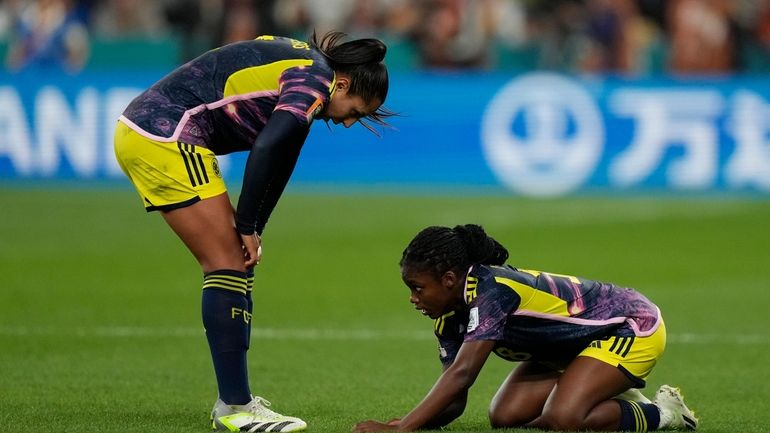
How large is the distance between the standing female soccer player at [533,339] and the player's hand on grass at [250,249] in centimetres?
69

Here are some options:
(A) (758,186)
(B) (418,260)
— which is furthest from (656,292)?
(A) (758,186)

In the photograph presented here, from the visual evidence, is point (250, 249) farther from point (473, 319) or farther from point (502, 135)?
point (502, 135)

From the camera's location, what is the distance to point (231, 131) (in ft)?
21.4

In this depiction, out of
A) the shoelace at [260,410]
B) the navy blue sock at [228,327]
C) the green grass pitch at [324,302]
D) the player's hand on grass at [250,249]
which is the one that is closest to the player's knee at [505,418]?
the green grass pitch at [324,302]

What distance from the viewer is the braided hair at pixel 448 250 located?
6059 millimetres

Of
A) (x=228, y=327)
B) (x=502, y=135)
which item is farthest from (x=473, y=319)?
(x=502, y=135)

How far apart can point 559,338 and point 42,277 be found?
23.8ft

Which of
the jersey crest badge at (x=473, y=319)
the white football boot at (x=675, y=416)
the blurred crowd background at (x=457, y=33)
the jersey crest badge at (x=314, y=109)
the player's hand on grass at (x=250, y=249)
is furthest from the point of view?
the blurred crowd background at (x=457, y=33)

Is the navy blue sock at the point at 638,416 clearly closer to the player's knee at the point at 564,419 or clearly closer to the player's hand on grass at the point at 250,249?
the player's knee at the point at 564,419

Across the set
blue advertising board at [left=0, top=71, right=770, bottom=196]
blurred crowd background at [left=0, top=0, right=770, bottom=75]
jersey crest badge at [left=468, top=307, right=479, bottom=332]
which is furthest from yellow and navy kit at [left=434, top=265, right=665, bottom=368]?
blurred crowd background at [left=0, top=0, right=770, bottom=75]

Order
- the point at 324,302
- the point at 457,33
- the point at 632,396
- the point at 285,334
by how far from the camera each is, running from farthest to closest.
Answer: the point at 457,33
the point at 324,302
the point at 285,334
the point at 632,396

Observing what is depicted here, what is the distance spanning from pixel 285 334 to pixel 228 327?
355 cm

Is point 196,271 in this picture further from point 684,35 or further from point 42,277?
point 684,35

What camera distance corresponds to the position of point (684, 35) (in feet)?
71.2
